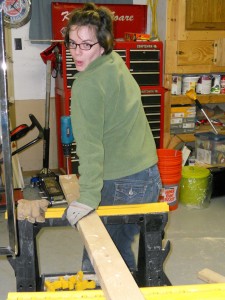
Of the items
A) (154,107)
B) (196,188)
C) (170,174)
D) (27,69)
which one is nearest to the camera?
(170,174)

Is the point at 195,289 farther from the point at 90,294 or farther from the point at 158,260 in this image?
the point at 158,260

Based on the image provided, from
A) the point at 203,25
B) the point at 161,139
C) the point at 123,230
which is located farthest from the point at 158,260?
the point at 203,25

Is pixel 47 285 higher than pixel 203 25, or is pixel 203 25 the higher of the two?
pixel 203 25

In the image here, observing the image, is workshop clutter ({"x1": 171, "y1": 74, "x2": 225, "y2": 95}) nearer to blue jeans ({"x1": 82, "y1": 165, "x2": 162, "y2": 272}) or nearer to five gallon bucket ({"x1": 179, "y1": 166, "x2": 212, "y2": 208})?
five gallon bucket ({"x1": 179, "y1": 166, "x2": 212, "y2": 208})

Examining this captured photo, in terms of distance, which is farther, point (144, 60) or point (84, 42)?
point (144, 60)

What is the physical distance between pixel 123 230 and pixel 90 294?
2.27 ft

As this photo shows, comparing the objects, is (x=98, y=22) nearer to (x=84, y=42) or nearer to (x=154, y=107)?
(x=84, y=42)

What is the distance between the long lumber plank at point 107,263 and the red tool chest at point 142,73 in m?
2.52

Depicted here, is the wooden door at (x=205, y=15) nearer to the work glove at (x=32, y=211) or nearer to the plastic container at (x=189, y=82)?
the plastic container at (x=189, y=82)

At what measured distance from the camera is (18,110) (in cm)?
430

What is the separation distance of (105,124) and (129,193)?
34cm

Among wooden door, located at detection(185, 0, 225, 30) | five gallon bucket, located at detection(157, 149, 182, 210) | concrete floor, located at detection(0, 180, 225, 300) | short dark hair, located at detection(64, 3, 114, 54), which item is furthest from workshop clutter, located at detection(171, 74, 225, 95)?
short dark hair, located at detection(64, 3, 114, 54)

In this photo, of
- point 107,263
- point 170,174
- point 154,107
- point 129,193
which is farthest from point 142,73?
point 107,263

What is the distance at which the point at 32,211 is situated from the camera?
1479 millimetres
